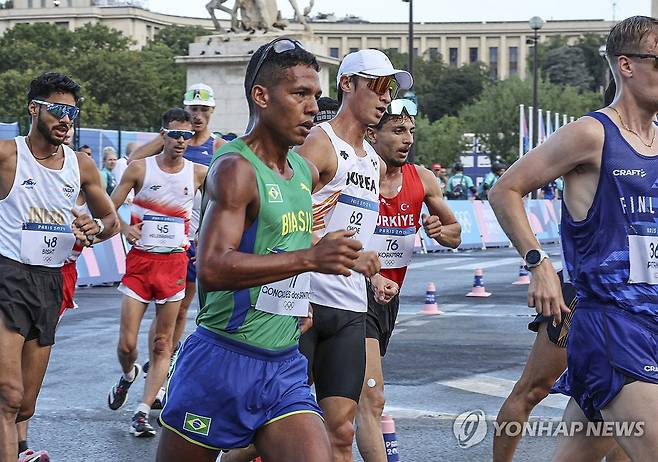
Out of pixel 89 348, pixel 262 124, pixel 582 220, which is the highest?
pixel 262 124

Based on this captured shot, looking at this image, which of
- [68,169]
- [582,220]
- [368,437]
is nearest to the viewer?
[582,220]

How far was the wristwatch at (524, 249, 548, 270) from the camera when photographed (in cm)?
502

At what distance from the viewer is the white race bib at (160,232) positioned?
988 centimetres

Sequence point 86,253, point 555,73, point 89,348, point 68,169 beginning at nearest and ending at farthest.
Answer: point 68,169
point 89,348
point 86,253
point 555,73

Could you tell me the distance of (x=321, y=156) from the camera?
646 cm

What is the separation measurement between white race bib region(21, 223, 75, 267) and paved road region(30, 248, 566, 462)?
1.40 meters

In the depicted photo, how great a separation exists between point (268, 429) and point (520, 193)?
4.43 ft

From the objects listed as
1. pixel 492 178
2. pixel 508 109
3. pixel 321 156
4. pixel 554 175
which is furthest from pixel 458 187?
pixel 508 109

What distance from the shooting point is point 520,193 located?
514 centimetres

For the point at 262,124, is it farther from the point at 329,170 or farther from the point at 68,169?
the point at 68,169

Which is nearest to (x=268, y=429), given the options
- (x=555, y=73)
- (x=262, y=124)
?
(x=262, y=124)

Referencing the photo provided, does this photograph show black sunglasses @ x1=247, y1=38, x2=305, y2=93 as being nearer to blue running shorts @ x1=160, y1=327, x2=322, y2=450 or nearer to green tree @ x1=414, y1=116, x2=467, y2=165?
blue running shorts @ x1=160, y1=327, x2=322, y2=450

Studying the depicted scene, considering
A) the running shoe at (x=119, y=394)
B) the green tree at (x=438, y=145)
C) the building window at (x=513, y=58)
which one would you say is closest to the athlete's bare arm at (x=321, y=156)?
the running shoe at (x=119, y=394)

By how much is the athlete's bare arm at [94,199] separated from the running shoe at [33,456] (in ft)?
4.25
